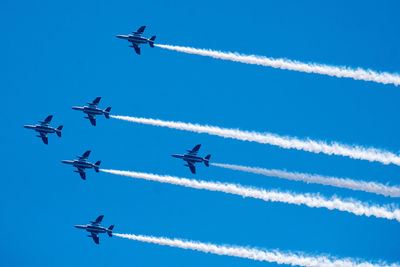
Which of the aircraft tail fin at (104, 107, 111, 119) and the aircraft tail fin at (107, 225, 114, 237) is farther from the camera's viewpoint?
the aircraft tail fin at (104, 107, 111, 119)

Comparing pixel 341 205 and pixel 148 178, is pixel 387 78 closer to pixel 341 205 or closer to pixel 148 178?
pixel 341 205

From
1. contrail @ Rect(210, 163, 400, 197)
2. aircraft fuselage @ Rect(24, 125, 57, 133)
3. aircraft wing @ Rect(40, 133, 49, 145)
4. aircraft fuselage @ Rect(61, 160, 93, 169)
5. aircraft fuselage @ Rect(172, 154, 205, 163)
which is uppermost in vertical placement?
aircraft fuselage @ Rect(24, 125, 57, 133)

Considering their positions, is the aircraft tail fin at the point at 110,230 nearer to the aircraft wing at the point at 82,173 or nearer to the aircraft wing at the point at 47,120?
the aircraft wing at the point at 82,173

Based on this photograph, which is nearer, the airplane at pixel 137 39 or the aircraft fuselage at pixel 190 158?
the aircraft fuselage at pixel 190 158

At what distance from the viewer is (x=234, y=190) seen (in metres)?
73.6

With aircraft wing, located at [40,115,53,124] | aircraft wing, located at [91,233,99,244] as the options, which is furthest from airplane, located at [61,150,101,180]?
aircraft wing, located at [91,233,99,244]

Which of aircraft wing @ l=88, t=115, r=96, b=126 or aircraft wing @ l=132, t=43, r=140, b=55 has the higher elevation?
aircraft wing @ l=132, t=43, r=140, b=55

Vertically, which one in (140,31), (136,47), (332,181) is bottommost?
(332,181)

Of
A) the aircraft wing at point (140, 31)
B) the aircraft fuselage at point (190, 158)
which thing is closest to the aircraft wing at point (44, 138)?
the aircraft wing at point (140, 31)

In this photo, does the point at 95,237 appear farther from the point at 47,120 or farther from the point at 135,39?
the point at 135,39

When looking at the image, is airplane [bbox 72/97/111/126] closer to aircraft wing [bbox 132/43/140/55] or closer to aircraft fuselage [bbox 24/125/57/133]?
aircraft fuselage [bbox 24/125/57/133]

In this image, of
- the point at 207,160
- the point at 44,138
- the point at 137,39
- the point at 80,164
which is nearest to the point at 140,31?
the point at 137,39

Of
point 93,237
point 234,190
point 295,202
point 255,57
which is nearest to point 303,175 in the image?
point 295,202

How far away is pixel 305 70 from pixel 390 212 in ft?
50.5
